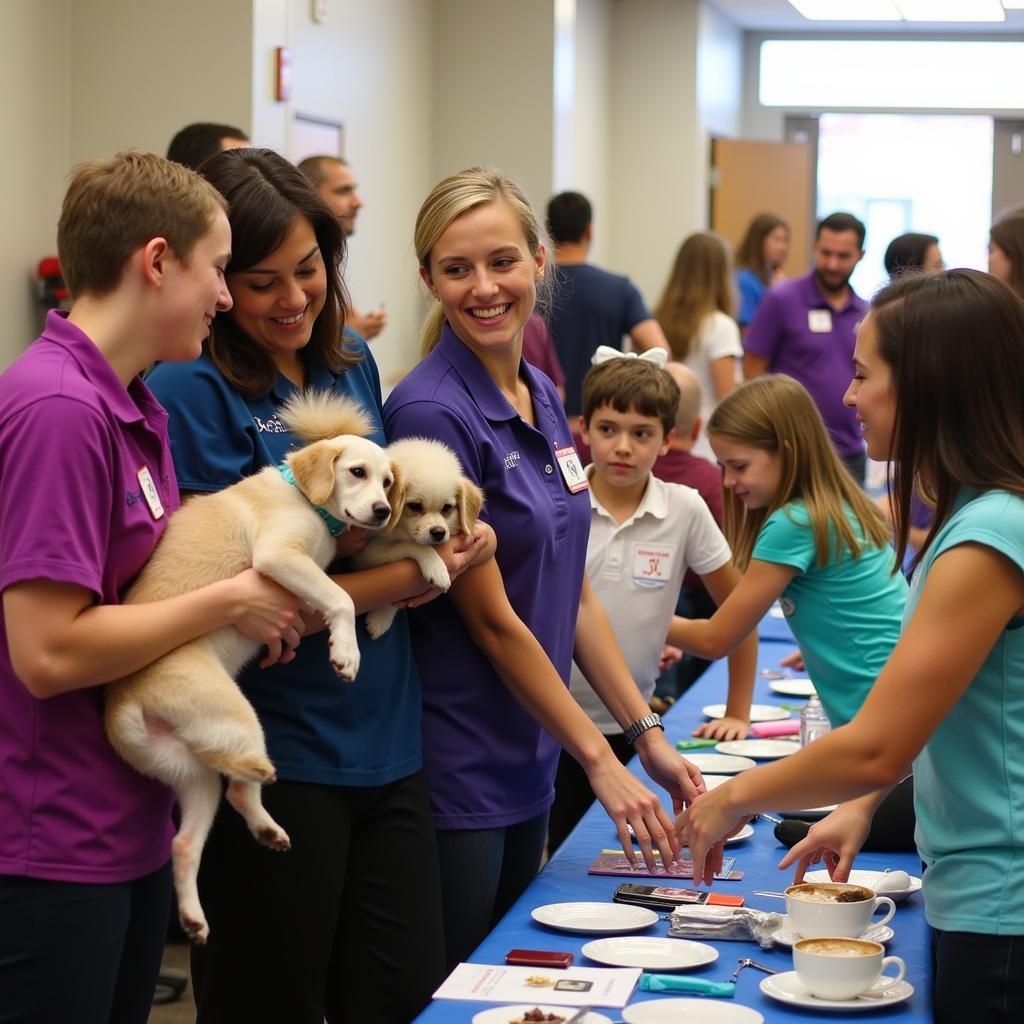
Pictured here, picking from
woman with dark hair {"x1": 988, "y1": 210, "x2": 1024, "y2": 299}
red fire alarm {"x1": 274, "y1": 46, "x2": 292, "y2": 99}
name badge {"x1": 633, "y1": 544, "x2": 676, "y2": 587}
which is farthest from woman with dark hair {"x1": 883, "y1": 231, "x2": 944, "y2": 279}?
name badge {"x1": 633, "y1": 544, "x2": 676, "y2": 587}

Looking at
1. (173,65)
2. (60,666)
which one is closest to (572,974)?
(60,666)

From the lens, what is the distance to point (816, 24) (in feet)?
38.2

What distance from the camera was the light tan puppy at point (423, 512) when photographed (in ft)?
6.34

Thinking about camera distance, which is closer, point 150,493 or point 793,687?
point 150,493

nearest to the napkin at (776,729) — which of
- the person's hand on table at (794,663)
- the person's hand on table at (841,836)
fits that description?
the person's hand on table at (794,663)

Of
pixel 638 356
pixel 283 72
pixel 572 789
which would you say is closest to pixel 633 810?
pixel 572 789

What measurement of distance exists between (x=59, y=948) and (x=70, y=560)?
437 mm

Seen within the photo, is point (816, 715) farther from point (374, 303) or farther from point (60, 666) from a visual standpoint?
point (374, 303)

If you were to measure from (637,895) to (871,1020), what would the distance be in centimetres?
47

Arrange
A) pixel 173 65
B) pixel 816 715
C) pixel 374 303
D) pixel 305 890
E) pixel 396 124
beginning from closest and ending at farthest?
pixel 305 890, pixel 816 715, pixel 173 65, pixel 374 303, pixel 396 124

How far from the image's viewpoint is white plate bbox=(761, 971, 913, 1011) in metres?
1.62

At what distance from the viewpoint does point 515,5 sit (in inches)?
295

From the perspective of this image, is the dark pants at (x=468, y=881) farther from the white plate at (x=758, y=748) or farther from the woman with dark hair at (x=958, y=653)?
the white plate at (x=758, y=748)

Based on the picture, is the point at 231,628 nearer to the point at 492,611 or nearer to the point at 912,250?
the point at 492,611
